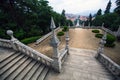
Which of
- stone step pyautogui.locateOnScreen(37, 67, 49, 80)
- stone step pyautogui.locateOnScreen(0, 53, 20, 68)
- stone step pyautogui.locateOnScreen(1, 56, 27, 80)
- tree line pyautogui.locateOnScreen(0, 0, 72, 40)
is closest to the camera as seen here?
stone step pyautogui.locateOnScreen(1, 56, 27, 80)

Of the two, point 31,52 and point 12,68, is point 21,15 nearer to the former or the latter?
point 31,52

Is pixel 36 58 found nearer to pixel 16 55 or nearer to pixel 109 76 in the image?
pixel 16 55

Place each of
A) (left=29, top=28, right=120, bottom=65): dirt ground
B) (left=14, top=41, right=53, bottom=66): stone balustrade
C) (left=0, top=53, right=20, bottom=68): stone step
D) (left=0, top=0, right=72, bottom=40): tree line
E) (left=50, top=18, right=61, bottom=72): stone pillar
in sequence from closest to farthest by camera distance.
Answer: (left=0, top=53, right=20, bottom=68): stone step < (left=50, top=18, right=61, bottom=72): stone pillar < (left=14, top=41, right=53, bottom=66): stone balustrade < (left=29, top=28, right=120, bottom=65): dirt ground < (left=0, top=0, right=72, bottom=40): tree line

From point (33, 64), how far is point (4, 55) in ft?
7.32

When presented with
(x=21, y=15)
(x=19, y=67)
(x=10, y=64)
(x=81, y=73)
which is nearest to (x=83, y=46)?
(x=81, y=73)

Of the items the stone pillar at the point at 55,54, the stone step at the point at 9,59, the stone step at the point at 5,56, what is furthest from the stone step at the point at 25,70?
the stone pillar at the point at 55,54

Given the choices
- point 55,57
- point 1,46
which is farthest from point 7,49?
point 55,57

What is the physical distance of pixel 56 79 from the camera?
590 cm

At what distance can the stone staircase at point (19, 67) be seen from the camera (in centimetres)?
510

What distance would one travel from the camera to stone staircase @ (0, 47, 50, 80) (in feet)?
16.7

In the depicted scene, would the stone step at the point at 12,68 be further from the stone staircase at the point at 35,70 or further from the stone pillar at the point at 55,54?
the stone pillar at the point at 55,54

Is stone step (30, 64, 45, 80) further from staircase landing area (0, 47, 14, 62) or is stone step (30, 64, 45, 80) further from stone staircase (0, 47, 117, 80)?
staircase landing area (0, 47, 14, 62)

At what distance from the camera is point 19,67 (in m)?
5.75

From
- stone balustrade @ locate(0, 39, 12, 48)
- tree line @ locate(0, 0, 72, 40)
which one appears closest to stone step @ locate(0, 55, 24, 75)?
stone balustrade @ locate(0, 39, 12, 48)
